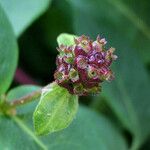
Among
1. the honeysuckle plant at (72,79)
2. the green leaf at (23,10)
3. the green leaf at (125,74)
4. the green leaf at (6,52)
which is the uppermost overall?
the honeysuckle plant at (72,79)

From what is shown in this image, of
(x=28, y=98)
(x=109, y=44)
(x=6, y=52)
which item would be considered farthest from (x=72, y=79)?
(x=109, y=44)

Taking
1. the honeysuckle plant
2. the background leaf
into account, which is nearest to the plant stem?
the honeysuckle plant

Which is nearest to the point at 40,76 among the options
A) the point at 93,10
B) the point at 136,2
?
the point at 93,10

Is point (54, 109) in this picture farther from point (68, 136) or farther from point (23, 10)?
point (23, 10)

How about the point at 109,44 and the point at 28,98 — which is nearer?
the point at 28,98

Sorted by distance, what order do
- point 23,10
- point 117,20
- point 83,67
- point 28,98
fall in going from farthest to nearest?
point 117,20, point 23,10, point 28,98, point 83,67

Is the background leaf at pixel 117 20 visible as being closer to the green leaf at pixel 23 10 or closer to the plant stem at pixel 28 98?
the green leaf at pixel 23 10

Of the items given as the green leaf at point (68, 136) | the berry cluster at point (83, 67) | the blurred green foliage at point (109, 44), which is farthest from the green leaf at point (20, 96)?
the berry cluster at point (83, 67)

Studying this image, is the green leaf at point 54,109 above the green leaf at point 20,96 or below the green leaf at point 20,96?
above
